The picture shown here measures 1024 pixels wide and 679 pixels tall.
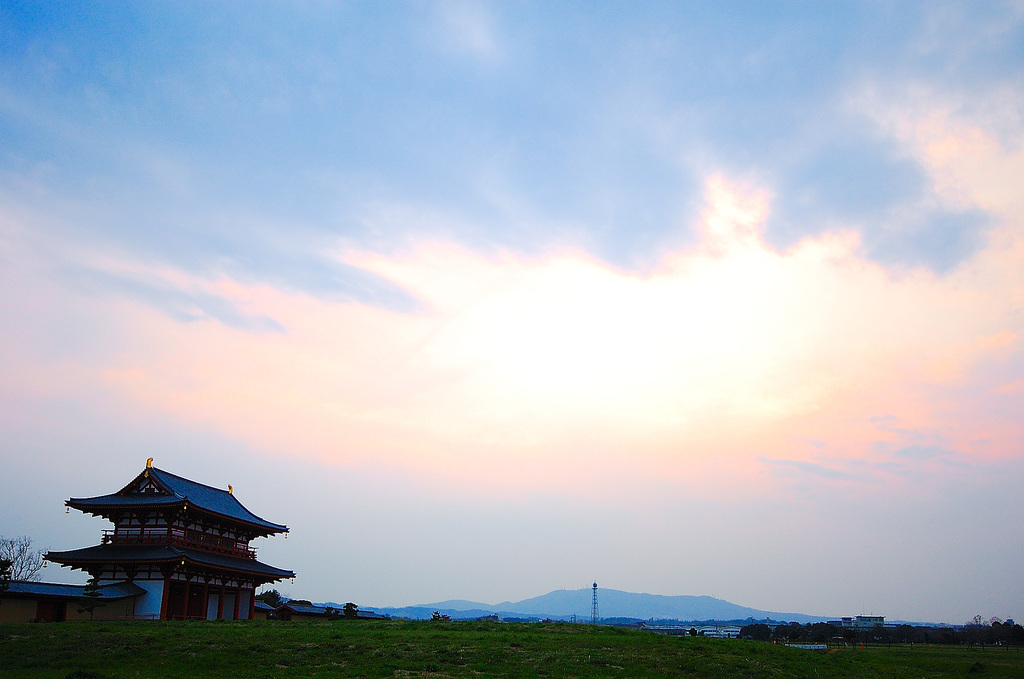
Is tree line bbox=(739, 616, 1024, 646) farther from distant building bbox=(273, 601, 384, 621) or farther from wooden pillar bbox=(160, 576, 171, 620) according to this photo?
wooden pillar bbox=(160, 576, 171, 620)

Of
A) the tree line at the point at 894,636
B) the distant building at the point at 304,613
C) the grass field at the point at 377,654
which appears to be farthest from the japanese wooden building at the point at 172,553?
the tree line at the point at 894,636

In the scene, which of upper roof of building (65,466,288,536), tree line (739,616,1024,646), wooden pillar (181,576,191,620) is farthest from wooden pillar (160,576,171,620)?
tree line (739,616,1024,646)

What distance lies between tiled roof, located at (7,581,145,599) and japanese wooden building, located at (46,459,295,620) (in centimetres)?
111

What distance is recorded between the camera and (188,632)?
4328 centimetres

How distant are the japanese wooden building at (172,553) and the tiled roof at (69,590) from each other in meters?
1.11

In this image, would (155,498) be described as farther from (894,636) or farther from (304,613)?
(894,636)

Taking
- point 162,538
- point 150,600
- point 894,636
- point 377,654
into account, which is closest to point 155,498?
point 162,538

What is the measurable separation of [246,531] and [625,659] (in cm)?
4898

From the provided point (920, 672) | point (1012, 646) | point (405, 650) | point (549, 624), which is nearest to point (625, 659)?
point (405, 650)

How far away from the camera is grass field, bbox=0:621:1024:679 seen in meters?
35.4

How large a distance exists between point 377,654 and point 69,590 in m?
30.5

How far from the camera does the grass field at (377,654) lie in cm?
3544

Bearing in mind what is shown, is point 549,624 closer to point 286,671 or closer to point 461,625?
point 461,625

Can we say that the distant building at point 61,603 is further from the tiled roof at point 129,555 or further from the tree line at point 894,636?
the tree line at point 894,636
